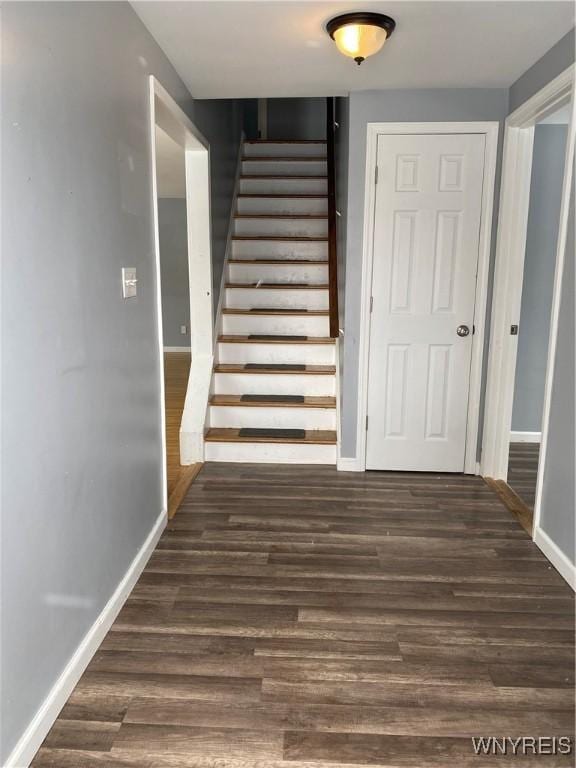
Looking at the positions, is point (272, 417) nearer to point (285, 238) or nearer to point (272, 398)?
point (272, 398)

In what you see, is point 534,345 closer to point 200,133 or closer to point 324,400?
point 324,400

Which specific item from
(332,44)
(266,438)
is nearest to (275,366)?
(266,438)

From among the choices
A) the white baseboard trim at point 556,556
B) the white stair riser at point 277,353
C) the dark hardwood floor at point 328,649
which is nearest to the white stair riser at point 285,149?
the white stair riser at point 277,353

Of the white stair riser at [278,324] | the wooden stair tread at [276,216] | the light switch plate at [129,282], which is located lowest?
→ the white stair riser at [278,324]

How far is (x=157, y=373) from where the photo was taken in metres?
2.67

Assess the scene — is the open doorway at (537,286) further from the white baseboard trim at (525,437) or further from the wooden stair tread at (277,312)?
the wooden stair tread at (277,312)

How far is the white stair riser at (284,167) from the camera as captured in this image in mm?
5352

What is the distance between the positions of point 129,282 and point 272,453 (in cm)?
183

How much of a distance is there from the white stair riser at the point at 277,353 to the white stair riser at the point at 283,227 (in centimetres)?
123

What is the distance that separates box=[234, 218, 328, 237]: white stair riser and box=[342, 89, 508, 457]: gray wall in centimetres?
148

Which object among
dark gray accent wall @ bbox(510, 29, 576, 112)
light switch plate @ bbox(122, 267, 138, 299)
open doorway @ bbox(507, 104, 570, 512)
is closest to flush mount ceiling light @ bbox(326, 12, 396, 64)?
dark gray accent wall @ bbox(510, 29, 576, 112)

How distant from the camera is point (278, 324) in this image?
433 centimetres

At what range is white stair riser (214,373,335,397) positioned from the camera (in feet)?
13.2

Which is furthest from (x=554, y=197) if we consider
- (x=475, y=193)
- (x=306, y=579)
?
(x=306, y=579)
